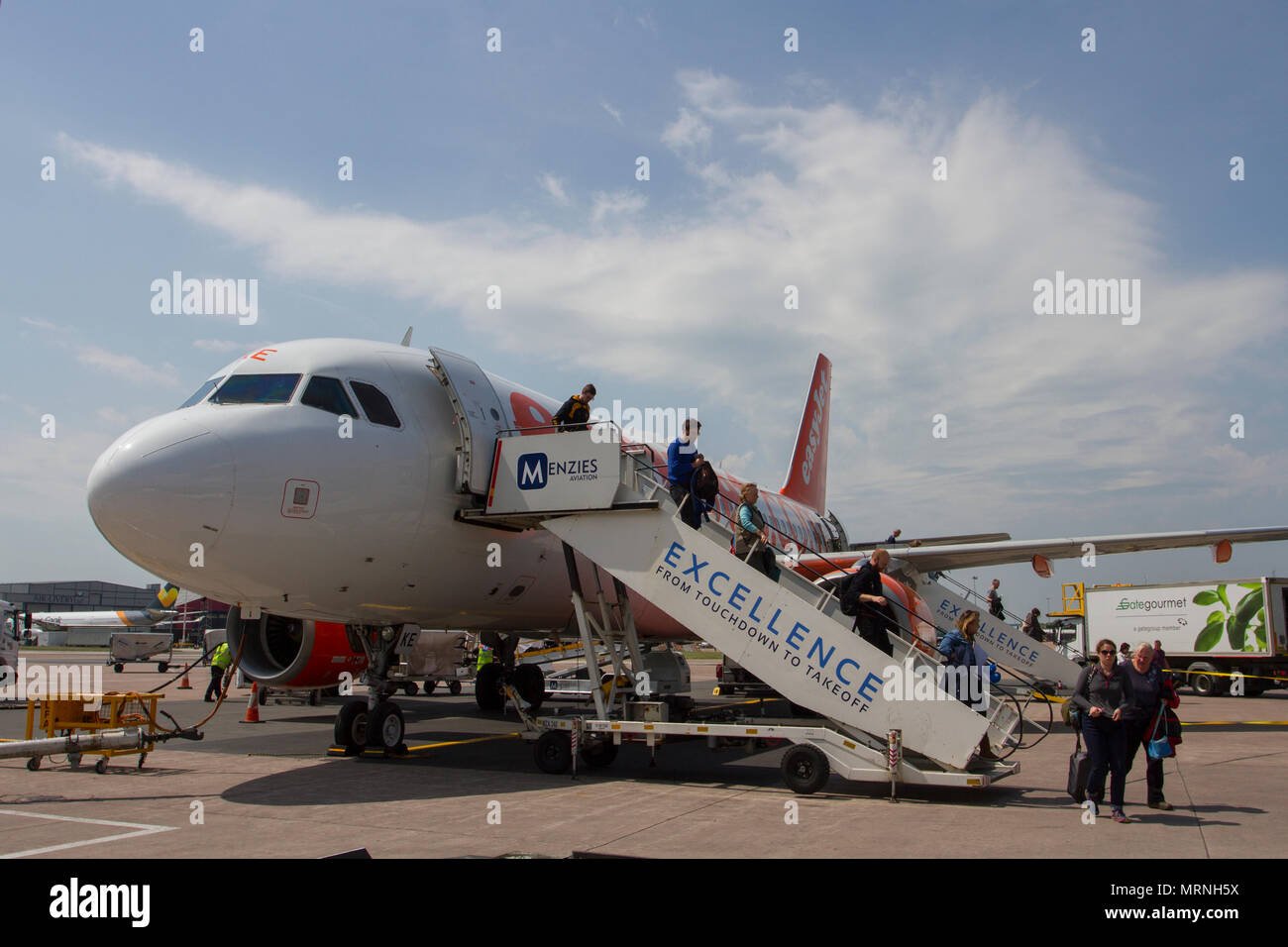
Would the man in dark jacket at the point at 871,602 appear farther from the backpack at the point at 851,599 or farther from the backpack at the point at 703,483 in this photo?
the backpack at the point at 703,483

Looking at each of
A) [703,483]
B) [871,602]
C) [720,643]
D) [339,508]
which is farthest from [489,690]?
[871,602]

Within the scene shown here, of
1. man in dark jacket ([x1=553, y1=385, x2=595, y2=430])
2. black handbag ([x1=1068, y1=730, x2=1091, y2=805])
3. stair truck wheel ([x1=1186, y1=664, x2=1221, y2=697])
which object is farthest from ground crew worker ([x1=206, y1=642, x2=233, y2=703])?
stair truck wheel ([x1=1186, y1=664, x2=1221, y2=697])

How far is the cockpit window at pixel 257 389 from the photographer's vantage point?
30.8 ft

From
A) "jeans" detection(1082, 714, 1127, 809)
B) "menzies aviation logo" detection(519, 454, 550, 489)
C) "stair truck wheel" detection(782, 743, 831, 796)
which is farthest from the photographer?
"menzies aviation logo" detection(519, 454, 550, 489)

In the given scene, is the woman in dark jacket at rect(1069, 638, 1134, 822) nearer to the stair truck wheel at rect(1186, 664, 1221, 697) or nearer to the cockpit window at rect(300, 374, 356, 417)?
the cockpit window at rect(300, 374, 356, 417)

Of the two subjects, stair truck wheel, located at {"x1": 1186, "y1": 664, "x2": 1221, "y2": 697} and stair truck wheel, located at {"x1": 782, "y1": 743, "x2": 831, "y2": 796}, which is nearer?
stair truck wheel, located at {"x1": 782, "y1": 743, "x2": 831, "y2": 796}

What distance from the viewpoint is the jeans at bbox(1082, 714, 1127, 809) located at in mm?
8375

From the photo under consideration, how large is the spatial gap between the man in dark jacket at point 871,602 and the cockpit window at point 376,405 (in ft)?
17.3

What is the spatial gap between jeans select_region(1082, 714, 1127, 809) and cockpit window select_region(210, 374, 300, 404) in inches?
331

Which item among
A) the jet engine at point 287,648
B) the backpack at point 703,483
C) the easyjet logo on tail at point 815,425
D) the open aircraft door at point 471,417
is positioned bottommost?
the jet engine at point 287,648

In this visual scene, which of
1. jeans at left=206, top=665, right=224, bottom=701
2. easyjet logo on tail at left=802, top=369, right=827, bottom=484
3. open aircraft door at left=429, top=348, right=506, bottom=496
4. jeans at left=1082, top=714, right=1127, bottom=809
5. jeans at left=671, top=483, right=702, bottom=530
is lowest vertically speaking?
jeans at left=206, top=665, right=224, bottom=701

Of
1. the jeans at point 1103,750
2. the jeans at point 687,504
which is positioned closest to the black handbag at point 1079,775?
the jeans at point 1103,750
